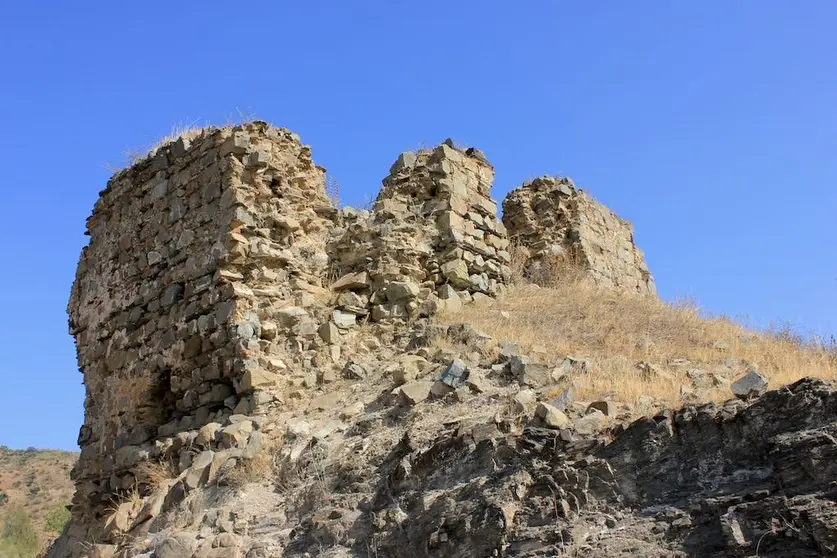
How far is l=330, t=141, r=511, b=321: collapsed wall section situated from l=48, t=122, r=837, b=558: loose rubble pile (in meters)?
0.03

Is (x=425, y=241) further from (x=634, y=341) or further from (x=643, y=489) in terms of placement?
(x=643, y=489)

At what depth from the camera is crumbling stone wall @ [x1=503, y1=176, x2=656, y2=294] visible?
467 inches

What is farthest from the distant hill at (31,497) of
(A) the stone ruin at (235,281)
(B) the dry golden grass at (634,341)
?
(B) the dry golden grass at (634,341)

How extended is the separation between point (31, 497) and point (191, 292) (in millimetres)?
21798

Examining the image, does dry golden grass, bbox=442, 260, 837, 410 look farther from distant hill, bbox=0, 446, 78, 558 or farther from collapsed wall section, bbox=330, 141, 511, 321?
distant hill, bbox=0, 446, 78, 558

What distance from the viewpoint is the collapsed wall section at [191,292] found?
7.91 m

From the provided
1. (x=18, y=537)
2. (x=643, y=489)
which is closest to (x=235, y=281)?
(x=643, y=489)

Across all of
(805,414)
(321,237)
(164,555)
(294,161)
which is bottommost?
(164,555)

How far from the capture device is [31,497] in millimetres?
26453

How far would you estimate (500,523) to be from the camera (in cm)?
469

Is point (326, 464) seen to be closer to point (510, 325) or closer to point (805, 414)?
point (510, 325)

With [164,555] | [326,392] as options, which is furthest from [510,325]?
[164,555]

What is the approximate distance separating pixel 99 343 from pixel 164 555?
14.1 ft

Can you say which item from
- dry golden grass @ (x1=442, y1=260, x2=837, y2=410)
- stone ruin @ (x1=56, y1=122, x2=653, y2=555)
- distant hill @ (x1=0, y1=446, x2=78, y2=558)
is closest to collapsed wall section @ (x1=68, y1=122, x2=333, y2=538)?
stone ruin @ (x1=56, y1=122, x2=653, y2=555)
